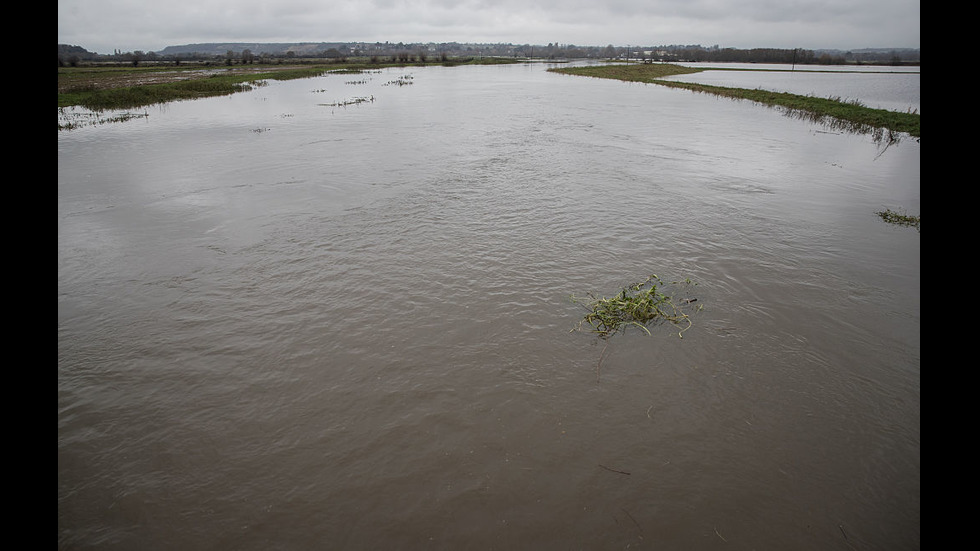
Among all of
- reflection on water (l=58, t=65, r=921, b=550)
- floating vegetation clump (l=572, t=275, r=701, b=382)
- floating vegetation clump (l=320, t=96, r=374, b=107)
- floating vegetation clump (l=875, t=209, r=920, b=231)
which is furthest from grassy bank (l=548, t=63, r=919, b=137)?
floating vegetation clump (l=320, t=96, r=374, b=107)

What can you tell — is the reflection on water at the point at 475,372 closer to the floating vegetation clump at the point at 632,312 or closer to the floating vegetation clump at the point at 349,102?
the floating vegetation clump at the point at 632,312

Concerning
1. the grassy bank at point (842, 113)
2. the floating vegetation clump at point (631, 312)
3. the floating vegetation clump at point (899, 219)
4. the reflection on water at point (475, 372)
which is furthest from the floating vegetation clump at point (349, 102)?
the floating vegetation clump at point (899, 219)

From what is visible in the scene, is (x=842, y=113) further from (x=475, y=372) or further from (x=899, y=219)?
(x=475, y=372)

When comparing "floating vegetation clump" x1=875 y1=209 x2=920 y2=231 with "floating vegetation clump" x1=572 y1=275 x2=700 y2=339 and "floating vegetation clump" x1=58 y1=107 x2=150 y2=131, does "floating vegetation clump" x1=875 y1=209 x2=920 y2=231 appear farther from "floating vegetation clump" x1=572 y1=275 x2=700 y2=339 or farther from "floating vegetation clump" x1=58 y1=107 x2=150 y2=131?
"floating vegetation clump" x1=58 y1=107 x2=150 y2=131

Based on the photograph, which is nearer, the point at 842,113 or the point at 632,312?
the point at 632,312

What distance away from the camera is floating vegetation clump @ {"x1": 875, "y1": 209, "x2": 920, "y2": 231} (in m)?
12.8

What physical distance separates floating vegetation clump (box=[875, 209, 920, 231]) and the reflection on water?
0.30 meters

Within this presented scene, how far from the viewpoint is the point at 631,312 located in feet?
26.7

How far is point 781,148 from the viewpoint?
2231 centimetres

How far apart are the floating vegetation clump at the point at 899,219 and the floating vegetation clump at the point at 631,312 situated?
8.63 metres

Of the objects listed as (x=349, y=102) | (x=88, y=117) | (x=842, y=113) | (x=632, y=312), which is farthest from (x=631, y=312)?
(x=349, y=102)

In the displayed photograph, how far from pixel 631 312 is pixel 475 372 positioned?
10.1 feet
